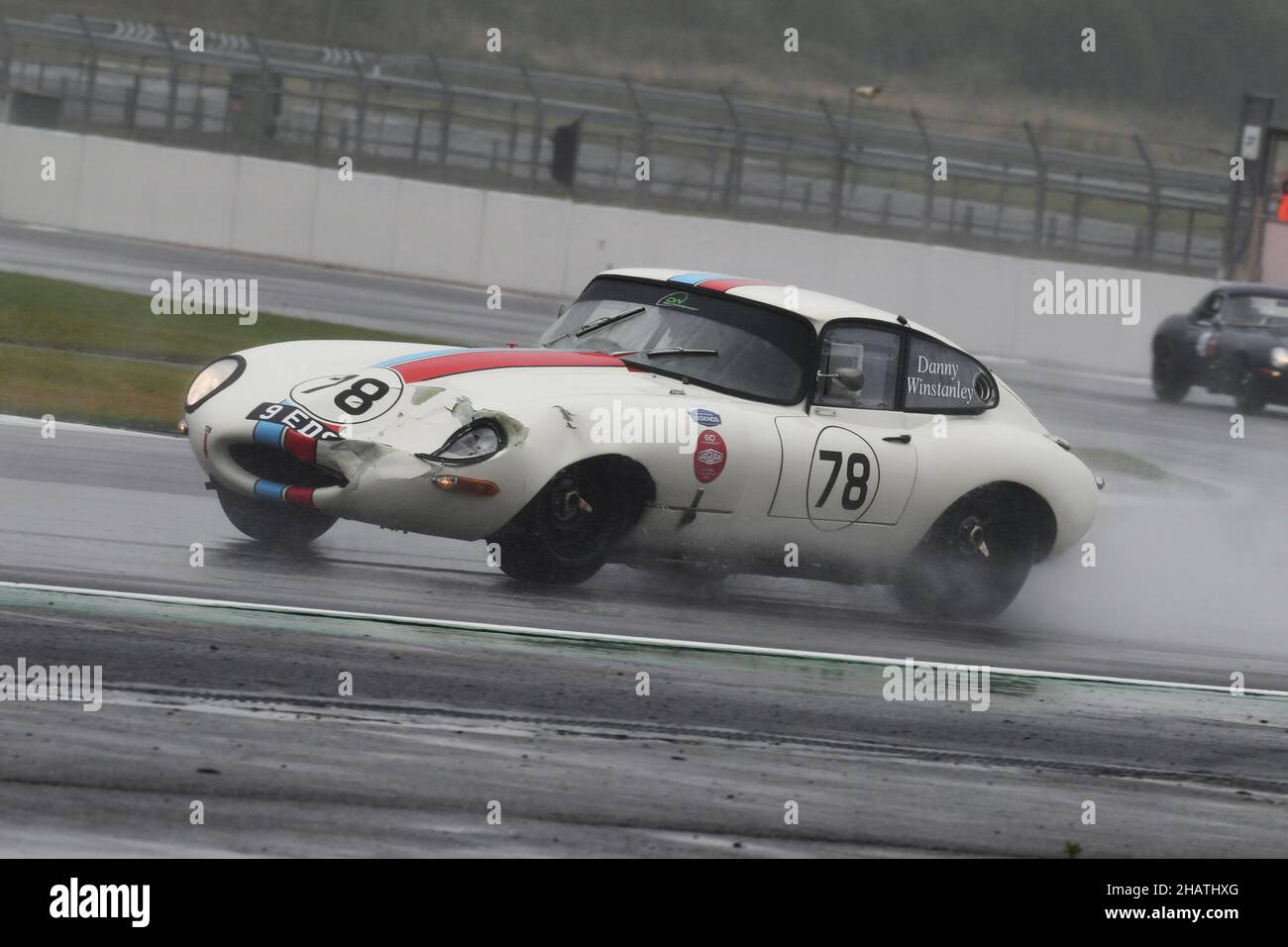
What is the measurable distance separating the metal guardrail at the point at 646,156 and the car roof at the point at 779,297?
1679 centimetres

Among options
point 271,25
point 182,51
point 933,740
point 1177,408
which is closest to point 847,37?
point 271,25

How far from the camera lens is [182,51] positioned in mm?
25703

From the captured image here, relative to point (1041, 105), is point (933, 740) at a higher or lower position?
lower

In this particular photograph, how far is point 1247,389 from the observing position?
752 inches

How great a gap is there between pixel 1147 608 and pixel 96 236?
17722 mm

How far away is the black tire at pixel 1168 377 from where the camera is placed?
19719mm

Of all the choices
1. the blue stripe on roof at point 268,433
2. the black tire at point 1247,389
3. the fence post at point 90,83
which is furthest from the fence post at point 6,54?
the blue stripe on roof at point 268,433

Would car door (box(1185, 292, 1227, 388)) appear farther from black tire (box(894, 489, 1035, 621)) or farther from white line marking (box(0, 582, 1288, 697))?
white line marking (box(0, 582, 1288, 697))

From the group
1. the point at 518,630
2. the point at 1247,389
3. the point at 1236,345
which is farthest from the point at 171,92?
the point at 518,630

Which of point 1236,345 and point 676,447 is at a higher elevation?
point 1236,345

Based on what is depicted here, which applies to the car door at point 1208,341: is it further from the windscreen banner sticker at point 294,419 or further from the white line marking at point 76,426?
the windscreen banner sticker at point 294,419

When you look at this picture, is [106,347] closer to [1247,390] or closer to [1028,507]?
[1028,507]

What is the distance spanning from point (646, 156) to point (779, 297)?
57.8ft
